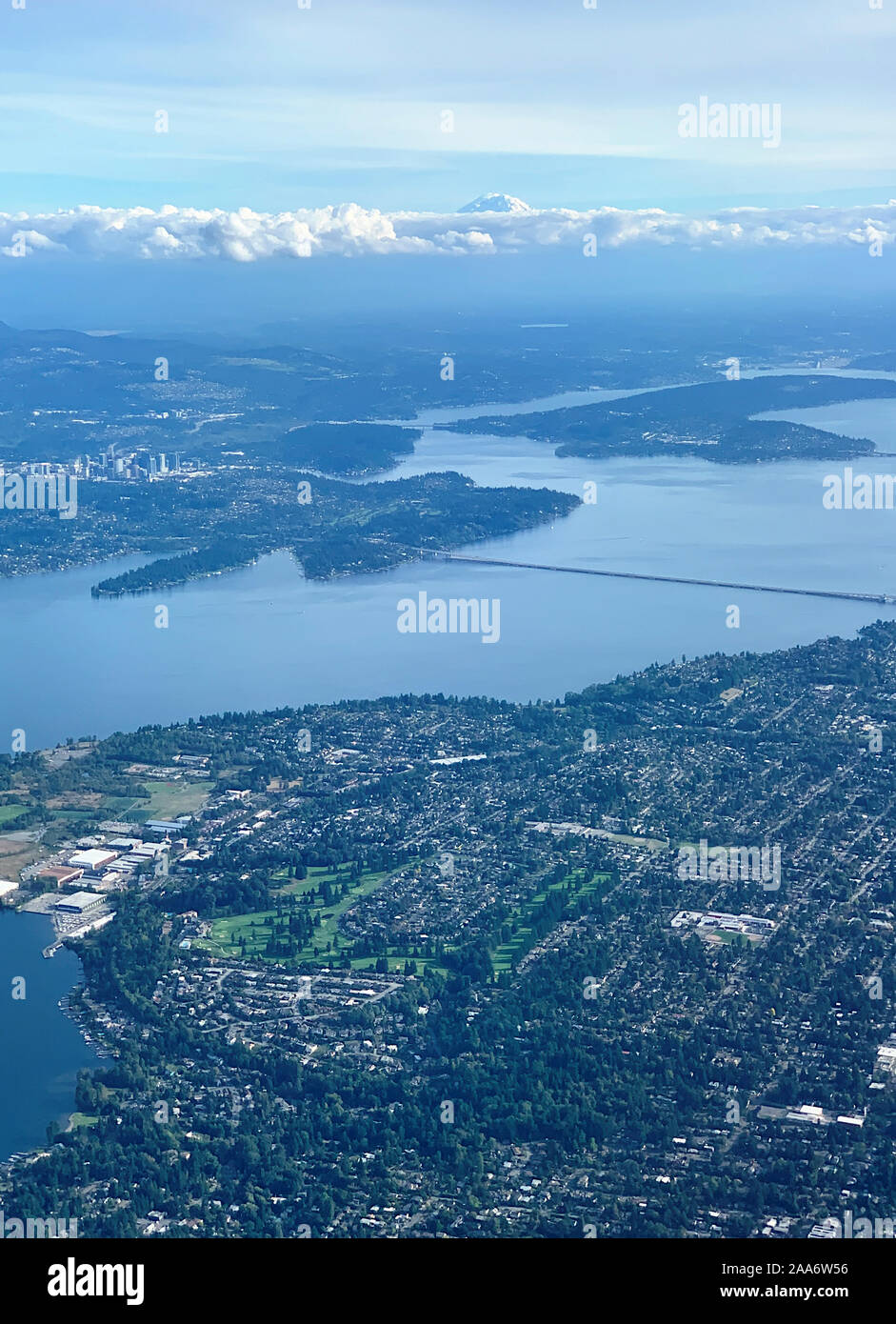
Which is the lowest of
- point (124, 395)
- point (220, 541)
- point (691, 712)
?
point (691, 712)

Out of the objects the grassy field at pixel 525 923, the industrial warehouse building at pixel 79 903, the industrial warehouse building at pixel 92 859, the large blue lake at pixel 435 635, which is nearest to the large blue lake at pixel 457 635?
the large blue lake at pixel 435 635

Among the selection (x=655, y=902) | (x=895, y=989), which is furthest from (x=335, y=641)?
(x=895, y=989)

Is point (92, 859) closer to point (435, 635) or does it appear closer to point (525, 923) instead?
point (525, 923)

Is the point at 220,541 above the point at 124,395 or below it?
below

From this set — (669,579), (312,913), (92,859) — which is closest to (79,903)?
(92,859)

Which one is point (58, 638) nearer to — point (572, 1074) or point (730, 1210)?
point (572, 1074)

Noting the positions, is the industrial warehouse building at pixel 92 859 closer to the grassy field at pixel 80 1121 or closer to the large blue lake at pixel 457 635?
the grassy field at pixel 80 1121
